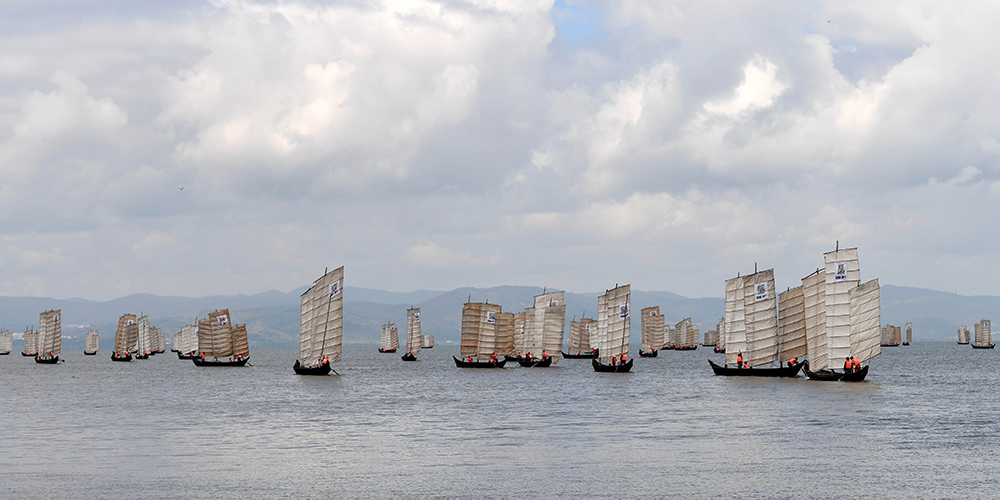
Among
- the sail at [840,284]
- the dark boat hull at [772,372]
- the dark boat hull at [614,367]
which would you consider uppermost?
the sail at [840,284]

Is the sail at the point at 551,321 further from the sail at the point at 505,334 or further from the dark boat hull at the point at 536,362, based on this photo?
the sail at the point at 505,334

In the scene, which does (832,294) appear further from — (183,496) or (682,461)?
(183,496)

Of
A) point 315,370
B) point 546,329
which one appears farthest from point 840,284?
point 546,329

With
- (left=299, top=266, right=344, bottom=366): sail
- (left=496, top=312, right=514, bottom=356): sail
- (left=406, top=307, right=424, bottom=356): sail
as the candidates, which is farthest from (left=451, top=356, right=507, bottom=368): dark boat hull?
(left=406, top=307, right=424, bottom=356): sail

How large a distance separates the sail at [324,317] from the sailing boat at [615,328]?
2907cm

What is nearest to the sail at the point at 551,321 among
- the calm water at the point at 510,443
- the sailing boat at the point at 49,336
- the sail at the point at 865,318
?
the calm water at the point at 510,443

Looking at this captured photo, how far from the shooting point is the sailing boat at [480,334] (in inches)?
5049

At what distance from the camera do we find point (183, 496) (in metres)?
30.6

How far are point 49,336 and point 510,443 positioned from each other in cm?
15804

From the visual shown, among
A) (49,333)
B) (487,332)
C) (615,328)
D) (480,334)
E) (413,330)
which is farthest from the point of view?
(413,330)

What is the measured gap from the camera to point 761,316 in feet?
309

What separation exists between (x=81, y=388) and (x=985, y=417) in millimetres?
78394

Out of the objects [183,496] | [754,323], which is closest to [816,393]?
[754,323]

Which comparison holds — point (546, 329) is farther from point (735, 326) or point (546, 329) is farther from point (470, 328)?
point (735, 326)
